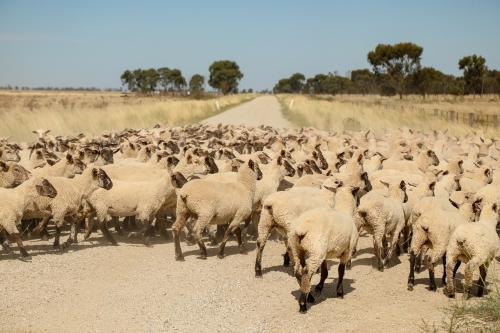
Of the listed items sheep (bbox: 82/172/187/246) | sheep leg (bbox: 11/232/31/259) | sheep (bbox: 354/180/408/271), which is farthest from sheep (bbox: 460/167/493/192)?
sheep leg (bbox: 11/232/31/259)

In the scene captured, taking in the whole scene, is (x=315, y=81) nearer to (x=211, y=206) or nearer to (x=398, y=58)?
(x=398, y=58)

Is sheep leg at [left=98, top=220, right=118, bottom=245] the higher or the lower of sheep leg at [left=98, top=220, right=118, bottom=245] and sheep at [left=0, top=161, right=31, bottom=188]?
the lower

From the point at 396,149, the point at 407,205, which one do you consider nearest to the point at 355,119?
the point at 396,149

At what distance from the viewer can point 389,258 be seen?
10.1 meters

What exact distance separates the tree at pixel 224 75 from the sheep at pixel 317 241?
130 metres

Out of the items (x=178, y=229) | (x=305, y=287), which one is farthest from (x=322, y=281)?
(x=178, y=229)

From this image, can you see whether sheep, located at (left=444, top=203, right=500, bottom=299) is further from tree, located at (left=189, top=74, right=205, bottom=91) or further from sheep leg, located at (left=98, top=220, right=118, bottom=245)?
tree, located at (left=189, top=74, right=205, bottom=91)

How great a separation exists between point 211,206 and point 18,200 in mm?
3446

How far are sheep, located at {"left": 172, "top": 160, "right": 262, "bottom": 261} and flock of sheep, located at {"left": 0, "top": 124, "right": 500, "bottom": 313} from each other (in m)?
0.02

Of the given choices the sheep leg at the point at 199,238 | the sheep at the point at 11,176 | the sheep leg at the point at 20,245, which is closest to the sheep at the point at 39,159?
the sheep at the point at 11,176

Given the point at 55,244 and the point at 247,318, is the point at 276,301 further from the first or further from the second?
the point at 55,244

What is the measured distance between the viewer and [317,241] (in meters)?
7.61

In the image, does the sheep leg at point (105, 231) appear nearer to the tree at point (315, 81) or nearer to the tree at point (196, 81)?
the tree at point (196, 81)

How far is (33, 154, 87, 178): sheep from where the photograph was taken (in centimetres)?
1275
